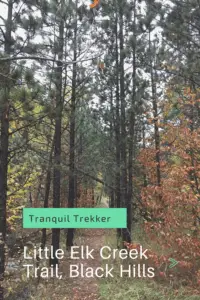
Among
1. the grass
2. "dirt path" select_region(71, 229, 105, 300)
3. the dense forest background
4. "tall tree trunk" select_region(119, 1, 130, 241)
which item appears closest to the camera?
the dense forest background

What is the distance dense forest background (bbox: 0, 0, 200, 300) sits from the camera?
5.61 metres

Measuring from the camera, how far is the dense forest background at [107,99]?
5.61 metres

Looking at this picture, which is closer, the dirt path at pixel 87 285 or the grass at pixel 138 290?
the grass at pixel 138 290

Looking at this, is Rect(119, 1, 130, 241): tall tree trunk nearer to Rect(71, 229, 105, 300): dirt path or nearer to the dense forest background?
the dense forest background

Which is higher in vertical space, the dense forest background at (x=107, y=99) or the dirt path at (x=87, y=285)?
the dense forest background at (x=107, y=99)

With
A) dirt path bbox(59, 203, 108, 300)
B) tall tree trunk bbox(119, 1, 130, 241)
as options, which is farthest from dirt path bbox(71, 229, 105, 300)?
tall tree trunk bbox(119, 1, 130, 241)

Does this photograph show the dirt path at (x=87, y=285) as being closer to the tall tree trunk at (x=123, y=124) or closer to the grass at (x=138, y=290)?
the grass at (x=138, y=290)

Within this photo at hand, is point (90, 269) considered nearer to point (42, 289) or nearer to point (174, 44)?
point (42, 289)

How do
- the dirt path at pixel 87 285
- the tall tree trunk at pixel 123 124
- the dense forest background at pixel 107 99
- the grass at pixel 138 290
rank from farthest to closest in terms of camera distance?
1. the tall tree trunk at pixel 123 124
2. the dirt path at pixel 87 285
3. the grass at pixel 138 290
4. the dense forest background at pixel 107 99

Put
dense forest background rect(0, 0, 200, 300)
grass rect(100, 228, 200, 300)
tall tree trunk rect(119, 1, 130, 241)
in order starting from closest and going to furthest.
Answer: dense forest background rect(0, 0, 200, 300)
grass rect(100, 228, 200, 300)
tall tree trunk rect(119, 1, 130, 241)

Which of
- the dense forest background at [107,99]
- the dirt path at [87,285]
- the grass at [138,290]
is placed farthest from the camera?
the dirt path at [87,285]

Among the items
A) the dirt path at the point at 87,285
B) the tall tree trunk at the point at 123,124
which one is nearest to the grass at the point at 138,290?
the dirt path at the point at 87,285

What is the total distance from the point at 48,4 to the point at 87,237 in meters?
12.3

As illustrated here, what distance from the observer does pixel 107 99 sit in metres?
11.7
